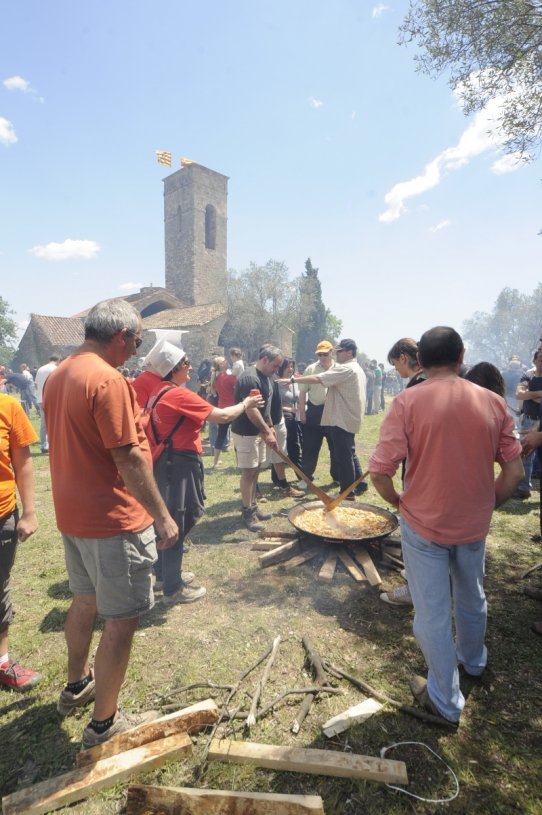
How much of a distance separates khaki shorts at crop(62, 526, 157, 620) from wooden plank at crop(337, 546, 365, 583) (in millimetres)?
2327

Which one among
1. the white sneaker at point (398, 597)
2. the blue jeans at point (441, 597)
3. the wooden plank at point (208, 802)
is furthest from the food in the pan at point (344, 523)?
the wooden plank at point (208, 802)

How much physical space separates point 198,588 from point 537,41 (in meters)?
8.45

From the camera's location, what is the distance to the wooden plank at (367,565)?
148 inches

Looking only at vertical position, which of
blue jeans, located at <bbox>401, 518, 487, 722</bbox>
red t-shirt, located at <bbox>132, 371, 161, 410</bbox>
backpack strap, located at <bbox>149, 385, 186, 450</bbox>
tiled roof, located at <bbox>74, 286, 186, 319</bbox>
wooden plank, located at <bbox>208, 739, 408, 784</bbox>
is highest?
tiled roof, located at <bbox>74, 286, 186, 319</bbox>

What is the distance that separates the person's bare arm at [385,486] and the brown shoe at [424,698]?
121cm

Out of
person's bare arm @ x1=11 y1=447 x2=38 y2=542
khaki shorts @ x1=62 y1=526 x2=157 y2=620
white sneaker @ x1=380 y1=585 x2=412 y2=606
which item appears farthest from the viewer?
white sneaker @ x1=380 y1=585 x2=412 y2=606

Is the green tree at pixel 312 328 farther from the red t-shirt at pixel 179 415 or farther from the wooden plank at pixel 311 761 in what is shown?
the wooden plank at pixel 311 761

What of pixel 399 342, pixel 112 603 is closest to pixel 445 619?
pixel 112 603

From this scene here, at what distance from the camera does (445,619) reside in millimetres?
2219

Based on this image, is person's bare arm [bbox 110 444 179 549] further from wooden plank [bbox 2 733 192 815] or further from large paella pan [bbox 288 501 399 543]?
large paella pan [bbox 288 501 399 543]

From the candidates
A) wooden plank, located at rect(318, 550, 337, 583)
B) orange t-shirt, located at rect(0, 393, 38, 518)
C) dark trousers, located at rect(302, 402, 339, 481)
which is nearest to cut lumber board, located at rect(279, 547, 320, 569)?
wooden plank, located at rect(318, 550, 337, 583)

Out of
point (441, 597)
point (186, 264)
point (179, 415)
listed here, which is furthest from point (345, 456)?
point (186, 264)

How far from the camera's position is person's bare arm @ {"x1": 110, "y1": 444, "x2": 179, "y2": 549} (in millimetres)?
1957

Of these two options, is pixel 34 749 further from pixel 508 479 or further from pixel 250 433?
pixel 250 433
